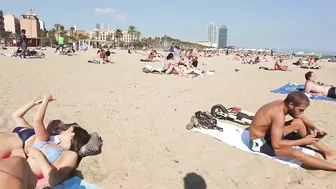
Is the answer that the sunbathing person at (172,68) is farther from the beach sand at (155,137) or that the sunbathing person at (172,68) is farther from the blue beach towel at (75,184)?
the blue beach towel at (75,184)

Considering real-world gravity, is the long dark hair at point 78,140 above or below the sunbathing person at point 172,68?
below

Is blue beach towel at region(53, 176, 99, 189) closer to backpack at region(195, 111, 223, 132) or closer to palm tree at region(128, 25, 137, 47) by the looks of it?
backpack at region(195, 111, 223, 132)

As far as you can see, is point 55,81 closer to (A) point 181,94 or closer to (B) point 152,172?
(A) point 181,94

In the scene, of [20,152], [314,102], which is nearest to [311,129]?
[20,152]

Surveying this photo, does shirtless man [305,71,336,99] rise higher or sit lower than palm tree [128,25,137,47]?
lower

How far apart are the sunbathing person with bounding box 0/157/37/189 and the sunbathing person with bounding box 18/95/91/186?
79 cm

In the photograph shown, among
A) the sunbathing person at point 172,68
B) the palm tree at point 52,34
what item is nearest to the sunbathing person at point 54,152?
the sunbathing person at point 172,68

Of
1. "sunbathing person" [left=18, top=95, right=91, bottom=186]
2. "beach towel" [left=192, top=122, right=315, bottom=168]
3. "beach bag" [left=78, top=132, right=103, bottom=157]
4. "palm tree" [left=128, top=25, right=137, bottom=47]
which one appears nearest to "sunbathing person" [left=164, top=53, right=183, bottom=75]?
"beach towel" [left=192, top=122, right=315, bottom=168]

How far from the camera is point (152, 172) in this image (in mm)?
3334

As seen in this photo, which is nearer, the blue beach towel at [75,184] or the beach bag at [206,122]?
the blue beach towel at [75,184]

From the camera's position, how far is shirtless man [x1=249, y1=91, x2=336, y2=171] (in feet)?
11.3

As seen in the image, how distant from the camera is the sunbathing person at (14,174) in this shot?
1603 mm

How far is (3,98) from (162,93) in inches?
143

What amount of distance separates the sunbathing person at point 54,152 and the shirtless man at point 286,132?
216 centimetres
